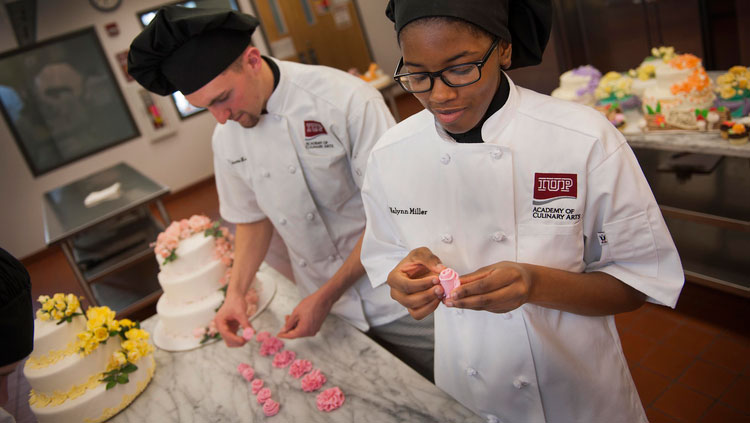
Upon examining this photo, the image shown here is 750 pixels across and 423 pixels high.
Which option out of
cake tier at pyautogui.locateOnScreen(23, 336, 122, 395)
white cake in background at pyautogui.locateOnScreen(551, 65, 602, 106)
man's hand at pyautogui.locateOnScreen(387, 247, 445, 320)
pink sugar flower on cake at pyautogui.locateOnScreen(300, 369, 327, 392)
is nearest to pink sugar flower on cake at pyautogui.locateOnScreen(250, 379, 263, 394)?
pink sugar flower on cake at pyautogui.locateOnScreen(300, 369, 327, 392)

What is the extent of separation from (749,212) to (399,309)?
190cm

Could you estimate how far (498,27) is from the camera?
1016 millimetres

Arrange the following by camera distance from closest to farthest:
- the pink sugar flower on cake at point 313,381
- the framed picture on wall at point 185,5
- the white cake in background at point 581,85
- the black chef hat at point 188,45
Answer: the black chef hat at point 188,45, the pink sugar flower on cake at point 313,381, the white cake in background at point 581,85, the framed picture on wall at point 185,5

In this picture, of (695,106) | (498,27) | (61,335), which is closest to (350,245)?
(61,335)

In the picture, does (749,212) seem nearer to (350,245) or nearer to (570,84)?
(570,84)

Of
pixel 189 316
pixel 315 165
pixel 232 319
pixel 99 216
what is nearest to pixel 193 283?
pixel 189 316

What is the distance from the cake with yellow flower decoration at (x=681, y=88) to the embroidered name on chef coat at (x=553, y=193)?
82.4 inches

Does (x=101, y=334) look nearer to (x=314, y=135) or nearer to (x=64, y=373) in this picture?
(x=64, y=373)

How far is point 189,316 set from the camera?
2094 millimetres

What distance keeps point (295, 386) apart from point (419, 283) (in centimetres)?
78

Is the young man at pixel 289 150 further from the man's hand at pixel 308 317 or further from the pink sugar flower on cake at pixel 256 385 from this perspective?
the pink sugar flower on cake at pixel 256 385

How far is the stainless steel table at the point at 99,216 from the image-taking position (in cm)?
429

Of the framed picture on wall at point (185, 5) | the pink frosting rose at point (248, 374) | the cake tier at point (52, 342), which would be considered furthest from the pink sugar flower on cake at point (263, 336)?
Answer: the framed picture on wall at point (185, 5)

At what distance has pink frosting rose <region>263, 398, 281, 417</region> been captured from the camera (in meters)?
1.60
